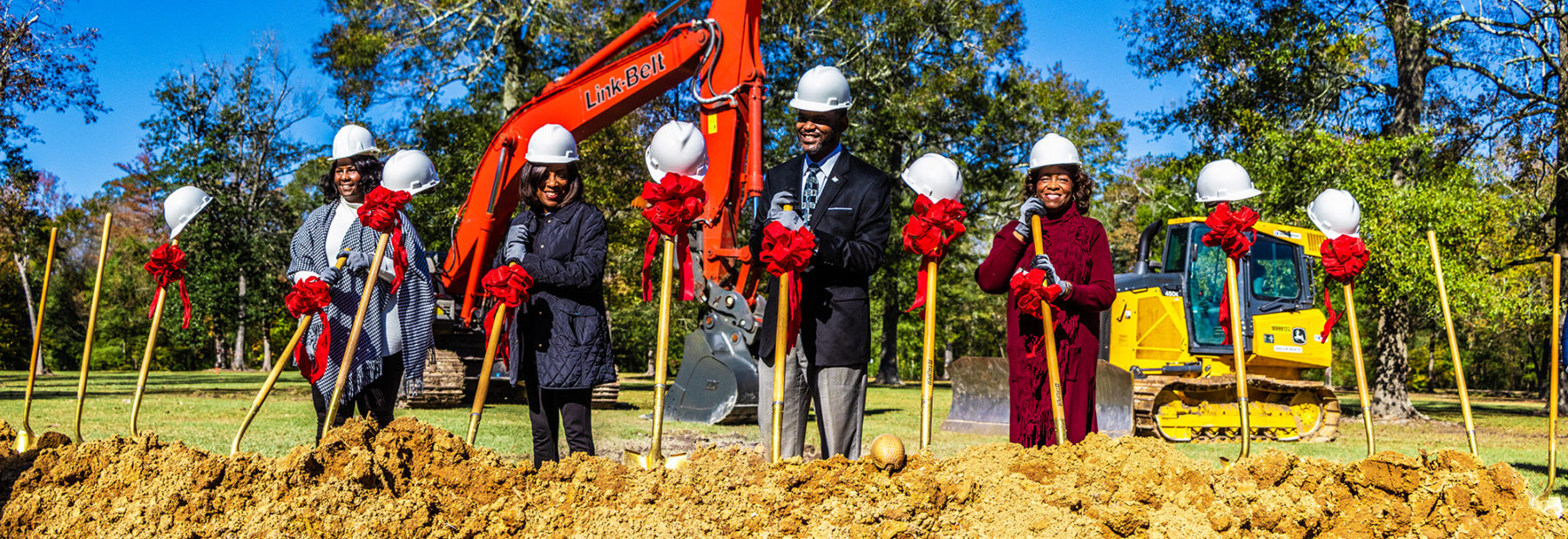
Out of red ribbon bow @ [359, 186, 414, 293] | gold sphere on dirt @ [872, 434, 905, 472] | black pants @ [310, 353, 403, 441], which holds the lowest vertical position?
gold sphere on dirt @ [872, 434, 905, 472]

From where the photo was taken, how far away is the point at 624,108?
707cm

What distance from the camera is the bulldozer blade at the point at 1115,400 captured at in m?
8.51

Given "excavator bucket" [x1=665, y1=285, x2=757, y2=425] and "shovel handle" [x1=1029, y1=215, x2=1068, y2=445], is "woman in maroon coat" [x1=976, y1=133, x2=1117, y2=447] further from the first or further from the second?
"excavator bucket" [x1=665, y1=285, x2=757, y2=425]

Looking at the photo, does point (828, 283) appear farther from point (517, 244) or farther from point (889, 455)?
point (517, 244)

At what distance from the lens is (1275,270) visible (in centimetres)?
989

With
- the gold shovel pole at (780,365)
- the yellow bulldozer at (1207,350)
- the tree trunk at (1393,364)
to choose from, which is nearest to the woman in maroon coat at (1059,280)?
the gold shovel pole at (780,365)

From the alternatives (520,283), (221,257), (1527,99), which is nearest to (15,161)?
(221,257)

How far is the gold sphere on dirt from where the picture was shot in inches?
114

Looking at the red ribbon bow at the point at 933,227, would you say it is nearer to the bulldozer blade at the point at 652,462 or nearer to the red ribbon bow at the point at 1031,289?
the red ribbon bow at the point at 1031,289

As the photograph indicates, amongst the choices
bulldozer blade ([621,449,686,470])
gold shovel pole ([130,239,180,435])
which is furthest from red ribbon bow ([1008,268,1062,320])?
gold shovel pole ([130,239,180,435])

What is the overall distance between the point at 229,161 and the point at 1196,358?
20.0 metres

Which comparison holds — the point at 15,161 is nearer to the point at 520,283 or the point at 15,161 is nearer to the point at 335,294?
the point at 335,294

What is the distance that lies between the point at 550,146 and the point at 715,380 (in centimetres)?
577

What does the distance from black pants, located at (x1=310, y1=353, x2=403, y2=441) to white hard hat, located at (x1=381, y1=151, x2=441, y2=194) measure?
26.8 inches
